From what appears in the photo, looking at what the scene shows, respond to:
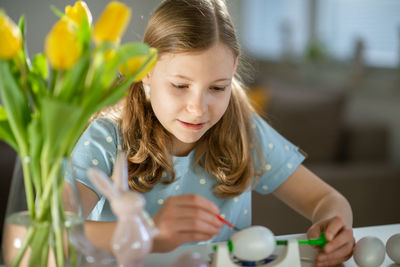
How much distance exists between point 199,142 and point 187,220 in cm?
56

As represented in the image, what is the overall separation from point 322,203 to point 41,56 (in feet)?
2.49

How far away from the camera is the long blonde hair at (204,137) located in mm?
1033

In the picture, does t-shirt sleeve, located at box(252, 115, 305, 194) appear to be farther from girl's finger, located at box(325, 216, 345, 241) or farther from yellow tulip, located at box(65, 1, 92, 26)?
yellow tulip, located at box(65, 1, 92, 26)

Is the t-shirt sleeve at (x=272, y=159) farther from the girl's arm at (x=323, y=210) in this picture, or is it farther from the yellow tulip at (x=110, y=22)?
the yellow tulip at (x=110, y=22)

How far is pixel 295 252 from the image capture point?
796 millimetres

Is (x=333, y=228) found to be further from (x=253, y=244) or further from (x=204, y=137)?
(x=204, y=137)

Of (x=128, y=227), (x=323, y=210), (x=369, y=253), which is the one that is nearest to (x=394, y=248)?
(x=369, y=253)

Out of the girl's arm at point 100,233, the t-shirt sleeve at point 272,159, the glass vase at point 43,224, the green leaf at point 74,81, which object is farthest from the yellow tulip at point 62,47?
the t-shirt sleeve at point 272,159

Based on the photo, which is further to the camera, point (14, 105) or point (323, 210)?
point (323, 210)

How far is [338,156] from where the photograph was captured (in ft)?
9.18

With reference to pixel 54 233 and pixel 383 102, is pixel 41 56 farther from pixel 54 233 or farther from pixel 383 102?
pixel 383 102

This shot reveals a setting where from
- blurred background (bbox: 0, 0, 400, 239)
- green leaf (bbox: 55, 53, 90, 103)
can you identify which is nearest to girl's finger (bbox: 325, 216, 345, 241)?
green leaf (bbox: 55, 53, 90, 103)

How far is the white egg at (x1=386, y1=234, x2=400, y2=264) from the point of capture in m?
0.86

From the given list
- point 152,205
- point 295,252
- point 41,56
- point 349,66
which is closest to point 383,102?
point 349,66
